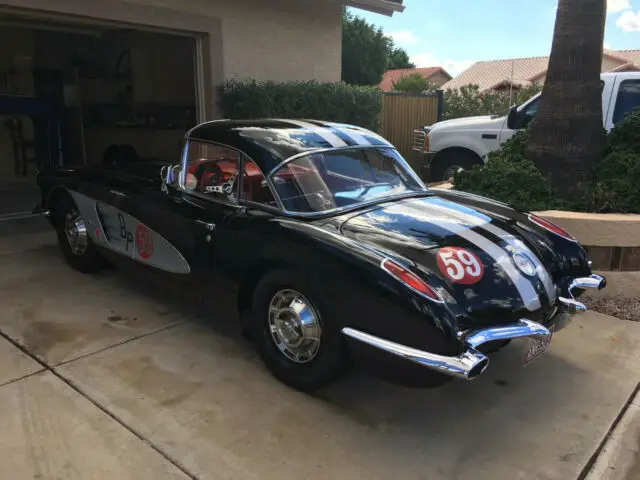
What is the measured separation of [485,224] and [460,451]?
1476mm

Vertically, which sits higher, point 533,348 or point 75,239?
point 75,239

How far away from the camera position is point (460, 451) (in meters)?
2.88

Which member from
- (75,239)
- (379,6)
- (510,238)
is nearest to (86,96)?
(379,6)

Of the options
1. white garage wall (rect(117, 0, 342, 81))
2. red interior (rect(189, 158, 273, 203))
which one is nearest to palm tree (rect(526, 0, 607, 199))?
red interior (rect(189, 158, 273, 203))

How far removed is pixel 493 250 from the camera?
3254mm

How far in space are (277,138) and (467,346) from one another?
2.00 metres

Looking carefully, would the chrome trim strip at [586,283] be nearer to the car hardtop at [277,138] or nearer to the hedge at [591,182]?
the hedge at [591,182]

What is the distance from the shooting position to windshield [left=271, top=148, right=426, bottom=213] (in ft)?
11.7

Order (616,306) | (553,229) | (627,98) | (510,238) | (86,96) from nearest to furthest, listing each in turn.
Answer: (510,238)
(553,229)
(616,306)
(627,98)
(86,96)

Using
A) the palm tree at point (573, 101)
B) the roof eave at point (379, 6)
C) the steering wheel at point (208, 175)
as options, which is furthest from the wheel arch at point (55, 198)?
the roof eave at point (379, 6)

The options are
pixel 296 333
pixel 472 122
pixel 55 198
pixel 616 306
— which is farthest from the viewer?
pixel 472 122

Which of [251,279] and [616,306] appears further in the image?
[616,306]

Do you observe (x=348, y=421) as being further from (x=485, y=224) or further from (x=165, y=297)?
(x=165, y=297)

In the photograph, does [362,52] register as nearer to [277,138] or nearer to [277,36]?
[277,36]
